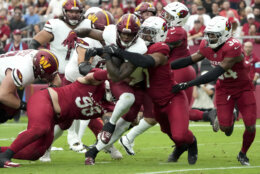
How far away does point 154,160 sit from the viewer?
25.7 ft

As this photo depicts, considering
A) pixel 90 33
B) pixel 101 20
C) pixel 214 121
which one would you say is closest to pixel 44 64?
pixel 90 33

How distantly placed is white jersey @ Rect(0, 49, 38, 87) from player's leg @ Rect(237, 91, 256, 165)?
250 centimetres

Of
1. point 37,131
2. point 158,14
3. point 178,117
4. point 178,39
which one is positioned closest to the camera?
point 37,131

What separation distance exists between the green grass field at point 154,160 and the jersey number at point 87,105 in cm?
60

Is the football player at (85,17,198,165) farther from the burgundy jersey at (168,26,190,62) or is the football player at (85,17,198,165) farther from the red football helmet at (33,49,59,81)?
the burgundy jersey at (168,26,190,62)

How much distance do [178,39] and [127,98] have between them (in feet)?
6.31

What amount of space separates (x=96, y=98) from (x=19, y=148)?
40.8 inches

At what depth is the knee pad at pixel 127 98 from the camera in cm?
705

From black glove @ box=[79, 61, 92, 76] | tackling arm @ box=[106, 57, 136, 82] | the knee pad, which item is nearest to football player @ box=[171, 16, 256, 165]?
the knee pad

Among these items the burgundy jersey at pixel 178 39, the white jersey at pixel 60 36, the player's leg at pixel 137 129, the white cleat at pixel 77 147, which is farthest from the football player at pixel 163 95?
the white jersey at pixel 60 36

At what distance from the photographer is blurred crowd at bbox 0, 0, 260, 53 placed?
591 inches

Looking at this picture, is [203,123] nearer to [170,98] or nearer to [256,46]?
[256,46]

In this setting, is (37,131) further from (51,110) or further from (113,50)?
(113,50)

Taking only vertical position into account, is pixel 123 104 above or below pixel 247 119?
above
